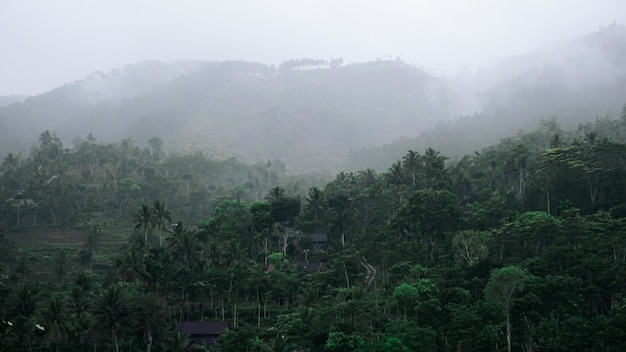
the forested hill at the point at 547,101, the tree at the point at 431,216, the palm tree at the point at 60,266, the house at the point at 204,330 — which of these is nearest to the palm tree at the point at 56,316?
the house at the point at 204,330

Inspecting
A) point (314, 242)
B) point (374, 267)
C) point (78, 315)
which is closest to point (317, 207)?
point (314, 242)

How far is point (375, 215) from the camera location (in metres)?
81.2

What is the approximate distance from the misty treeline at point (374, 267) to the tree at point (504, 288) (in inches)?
5.5

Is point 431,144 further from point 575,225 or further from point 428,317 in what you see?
point 428,317

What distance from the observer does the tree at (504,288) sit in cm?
4341

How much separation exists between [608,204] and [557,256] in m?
17.9

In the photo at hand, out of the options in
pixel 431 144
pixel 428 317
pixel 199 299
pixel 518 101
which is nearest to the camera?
pixel 428 317

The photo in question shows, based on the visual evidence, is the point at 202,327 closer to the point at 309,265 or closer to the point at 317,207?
the point at 309,265

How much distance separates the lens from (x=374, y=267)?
68.8m

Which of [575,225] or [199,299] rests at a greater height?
[575,225]

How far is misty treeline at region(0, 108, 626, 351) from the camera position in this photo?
4406cm

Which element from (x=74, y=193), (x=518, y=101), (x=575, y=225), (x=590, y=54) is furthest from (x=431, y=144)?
(x=575, y=225)

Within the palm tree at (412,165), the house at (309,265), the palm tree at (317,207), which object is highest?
the palm tree at (412,165)

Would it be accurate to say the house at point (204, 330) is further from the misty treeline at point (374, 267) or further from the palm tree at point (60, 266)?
the palm tree at point (60, 266)
